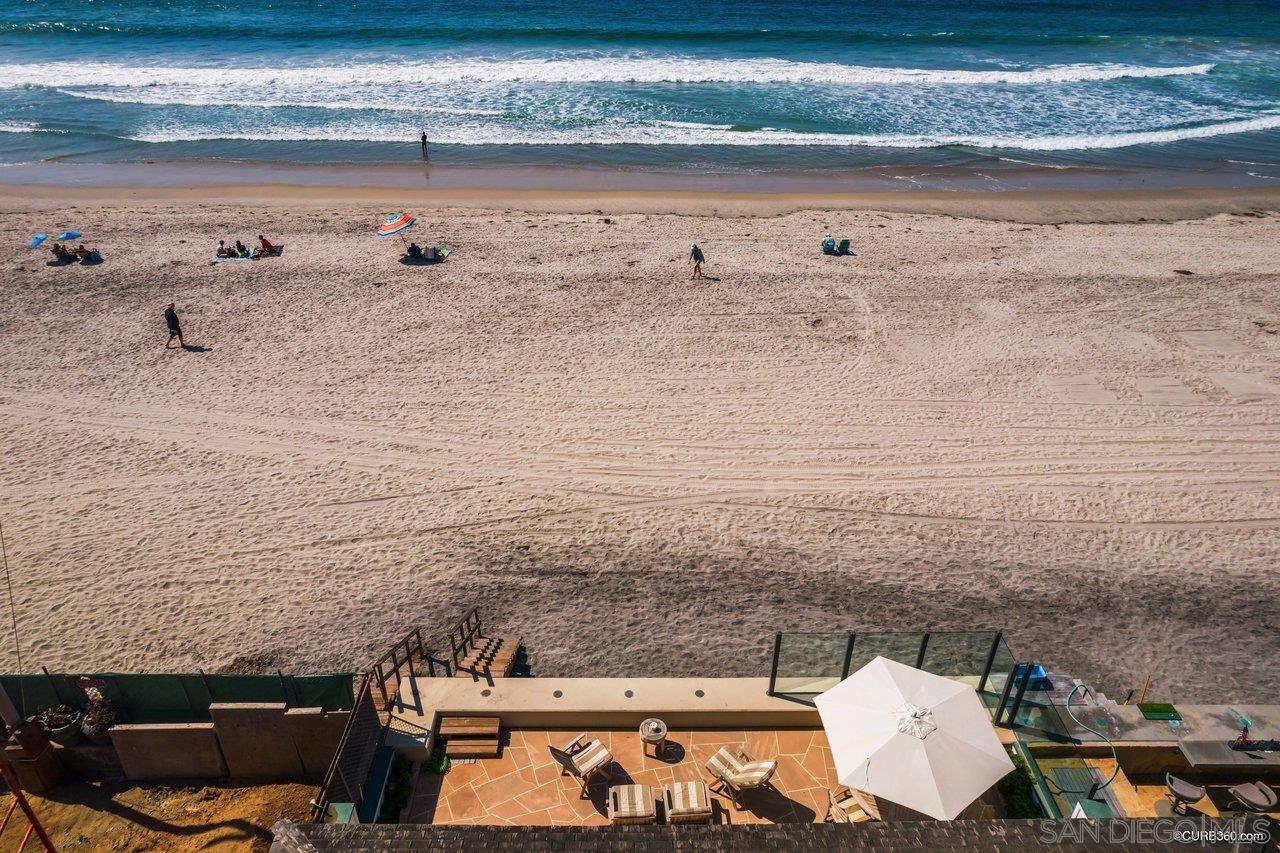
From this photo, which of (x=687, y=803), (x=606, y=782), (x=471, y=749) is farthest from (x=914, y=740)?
(x=471, y=749)

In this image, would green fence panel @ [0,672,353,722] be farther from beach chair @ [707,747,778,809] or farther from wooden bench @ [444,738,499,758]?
beach chair @ [707,747,778,809]

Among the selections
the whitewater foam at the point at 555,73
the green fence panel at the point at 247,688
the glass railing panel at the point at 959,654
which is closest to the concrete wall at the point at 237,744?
the green fence panel at the point at 247,688

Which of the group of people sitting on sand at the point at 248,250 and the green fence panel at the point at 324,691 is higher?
the group of people sitting on sand at the point at 248,250

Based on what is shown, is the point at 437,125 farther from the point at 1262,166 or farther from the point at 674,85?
the point at 1262,166

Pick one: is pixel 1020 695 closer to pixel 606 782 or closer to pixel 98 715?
pixel 606 782

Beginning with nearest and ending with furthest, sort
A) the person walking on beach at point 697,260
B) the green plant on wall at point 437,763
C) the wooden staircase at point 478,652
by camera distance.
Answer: the green plant on wall at point 437,763 → the wooden staircase at point 478,652 → the person walking on beach at point 697,260

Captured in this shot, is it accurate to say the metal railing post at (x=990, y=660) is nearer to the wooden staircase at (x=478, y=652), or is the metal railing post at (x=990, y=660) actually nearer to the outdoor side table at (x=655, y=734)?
the outdoor side table at (x=655, y=734)

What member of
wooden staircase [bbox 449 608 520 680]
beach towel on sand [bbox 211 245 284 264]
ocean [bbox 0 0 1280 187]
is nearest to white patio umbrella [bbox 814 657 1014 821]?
wooden staircase [bbox 449 608 520 680]
